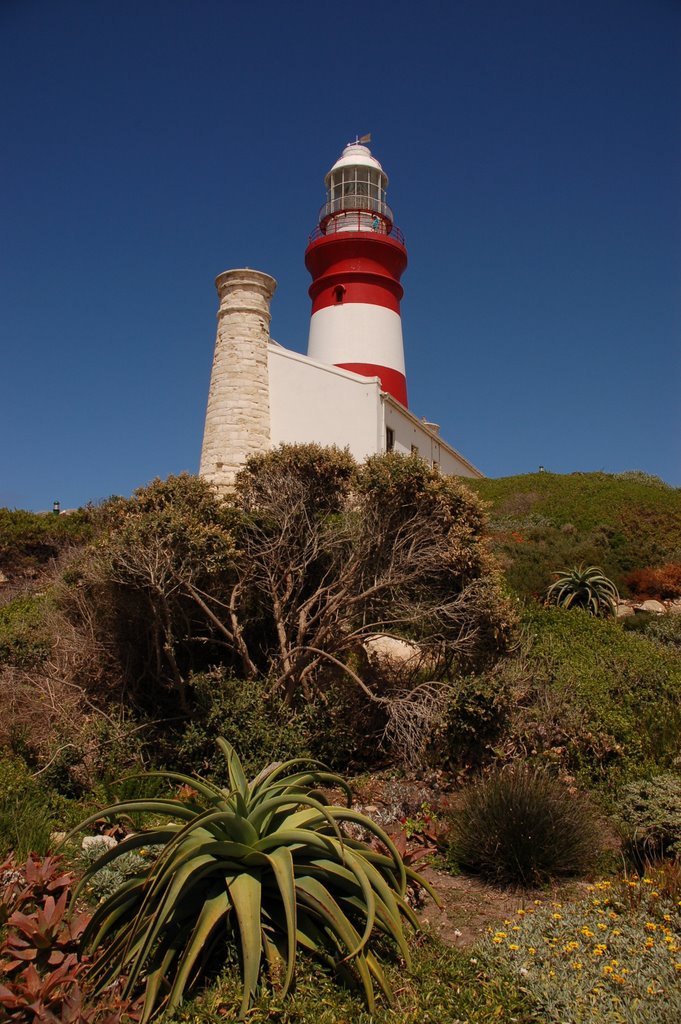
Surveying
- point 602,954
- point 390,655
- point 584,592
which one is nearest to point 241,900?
point 602,954

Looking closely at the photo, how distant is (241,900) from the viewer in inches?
143

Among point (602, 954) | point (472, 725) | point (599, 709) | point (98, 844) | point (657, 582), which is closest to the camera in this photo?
point (602, 954)

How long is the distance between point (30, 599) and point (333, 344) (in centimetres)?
1326

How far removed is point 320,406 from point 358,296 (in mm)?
6900

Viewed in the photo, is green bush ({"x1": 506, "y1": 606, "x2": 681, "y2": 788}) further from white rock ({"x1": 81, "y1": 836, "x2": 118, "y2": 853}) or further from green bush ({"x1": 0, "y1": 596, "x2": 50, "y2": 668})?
green bush ({"x1": 0, "y1": 596, "x2": 50, "y2": 668})

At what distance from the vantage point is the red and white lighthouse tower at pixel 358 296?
77.7 feet

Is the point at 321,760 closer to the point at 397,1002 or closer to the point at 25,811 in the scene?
the point at 25,811

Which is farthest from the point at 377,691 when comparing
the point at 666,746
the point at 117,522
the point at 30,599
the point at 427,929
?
the point at 30,599

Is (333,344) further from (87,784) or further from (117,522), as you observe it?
(87,784)

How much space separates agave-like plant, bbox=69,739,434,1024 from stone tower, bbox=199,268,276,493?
13722 millimetres

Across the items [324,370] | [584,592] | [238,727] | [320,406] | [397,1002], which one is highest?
[324,370]

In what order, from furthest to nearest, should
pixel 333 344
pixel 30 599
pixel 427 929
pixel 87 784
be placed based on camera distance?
1. pixel 333 344
2. pixel 30 599
3. pixel 87 784
4. pixel 427 929

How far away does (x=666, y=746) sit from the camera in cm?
779

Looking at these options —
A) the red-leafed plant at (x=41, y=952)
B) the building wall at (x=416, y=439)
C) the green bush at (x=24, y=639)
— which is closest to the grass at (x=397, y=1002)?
the red-leafed plant at (x=41, y=952)
